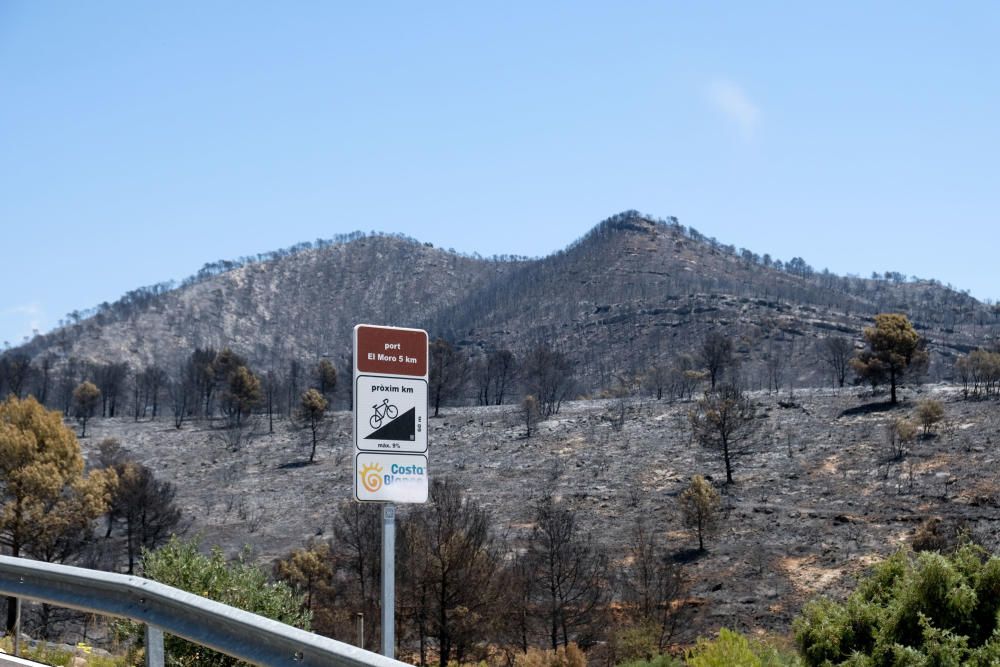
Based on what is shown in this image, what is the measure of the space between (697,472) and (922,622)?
55364mm

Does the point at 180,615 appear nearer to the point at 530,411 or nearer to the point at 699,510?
the point at 699,510

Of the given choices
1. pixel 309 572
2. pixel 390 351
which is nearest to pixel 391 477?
pixel 390 351

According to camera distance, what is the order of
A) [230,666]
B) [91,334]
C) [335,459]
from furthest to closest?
[91,334] < [335,459] < [230,666]

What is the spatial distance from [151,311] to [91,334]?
16486 millimetres

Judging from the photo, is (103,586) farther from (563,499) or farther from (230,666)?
(563,499)

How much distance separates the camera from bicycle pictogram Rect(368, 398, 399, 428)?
4879 millimetres

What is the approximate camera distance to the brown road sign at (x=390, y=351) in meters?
4.91

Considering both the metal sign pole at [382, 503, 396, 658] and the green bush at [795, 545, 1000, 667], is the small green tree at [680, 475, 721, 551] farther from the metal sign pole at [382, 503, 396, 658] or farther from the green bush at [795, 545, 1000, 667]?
the metal sign pole at [382, 503, 396, 658]

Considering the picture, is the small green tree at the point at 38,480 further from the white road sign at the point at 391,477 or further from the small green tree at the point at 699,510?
the white road sign at the point at 391,477

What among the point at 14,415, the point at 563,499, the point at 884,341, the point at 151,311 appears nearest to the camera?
the point at 14,415

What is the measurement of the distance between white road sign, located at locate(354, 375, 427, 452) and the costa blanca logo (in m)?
0.08

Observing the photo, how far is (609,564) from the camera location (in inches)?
1773

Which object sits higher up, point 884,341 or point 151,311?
point 151,311

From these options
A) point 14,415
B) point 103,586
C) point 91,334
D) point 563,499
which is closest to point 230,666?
point 103,586
